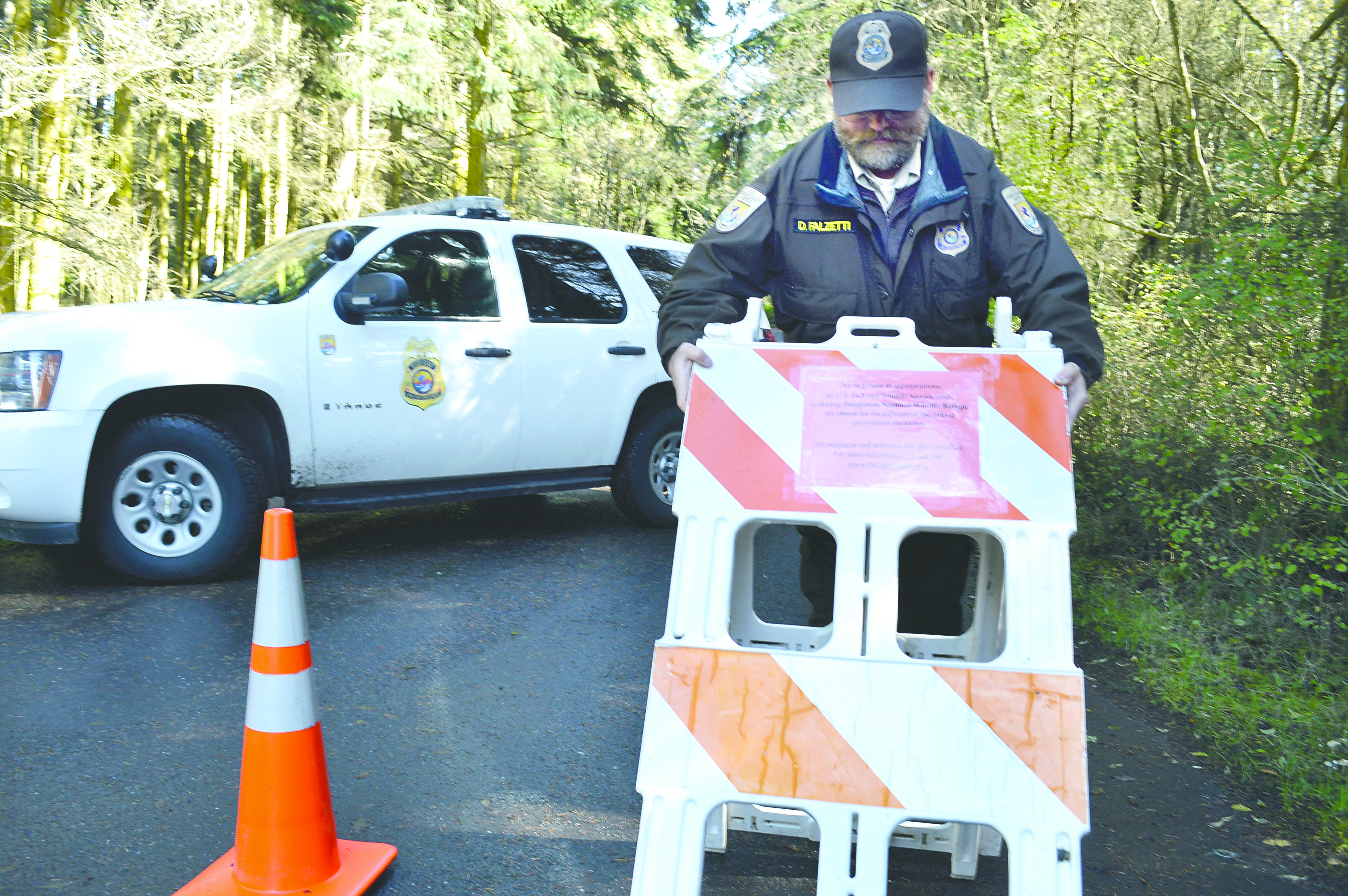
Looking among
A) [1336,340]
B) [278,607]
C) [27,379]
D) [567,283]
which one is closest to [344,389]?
[27,379]

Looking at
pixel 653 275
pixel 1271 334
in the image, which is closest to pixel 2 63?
pixel 653 275

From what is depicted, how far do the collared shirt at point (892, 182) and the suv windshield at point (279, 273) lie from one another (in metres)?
3.95

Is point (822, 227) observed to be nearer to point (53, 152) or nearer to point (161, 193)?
point (53, 152)

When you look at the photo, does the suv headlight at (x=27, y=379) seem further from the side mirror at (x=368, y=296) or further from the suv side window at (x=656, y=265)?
the suv side window at (x=656, y=265)

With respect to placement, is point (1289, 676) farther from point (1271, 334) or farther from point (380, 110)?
point (380, 110)

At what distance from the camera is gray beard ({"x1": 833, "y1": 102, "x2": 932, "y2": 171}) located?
2.96 meters

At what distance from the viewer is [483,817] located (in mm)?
3289

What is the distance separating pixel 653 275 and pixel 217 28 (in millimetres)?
6753

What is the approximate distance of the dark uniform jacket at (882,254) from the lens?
9.80ft

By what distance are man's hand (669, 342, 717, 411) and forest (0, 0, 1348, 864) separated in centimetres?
227

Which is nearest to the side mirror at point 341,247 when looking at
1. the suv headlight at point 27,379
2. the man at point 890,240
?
the suv headlight at point 27,379

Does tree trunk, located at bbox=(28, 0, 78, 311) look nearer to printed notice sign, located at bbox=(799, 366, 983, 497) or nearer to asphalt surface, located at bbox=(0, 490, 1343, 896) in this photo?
asphalt surface, located at bbox=(0, 490, 1343, 896)

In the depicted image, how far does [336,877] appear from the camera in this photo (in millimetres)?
2812

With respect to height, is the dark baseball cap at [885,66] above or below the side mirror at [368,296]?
above
